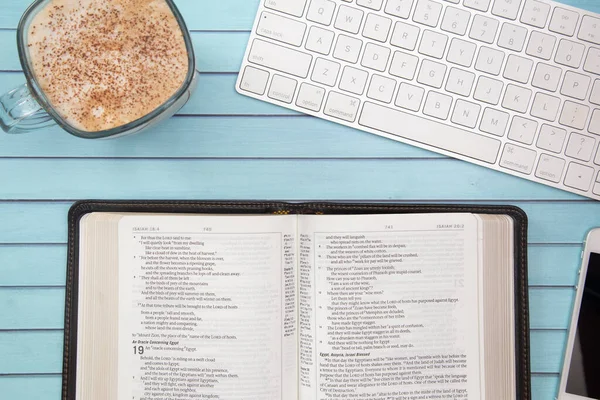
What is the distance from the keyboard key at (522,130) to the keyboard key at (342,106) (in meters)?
0.18

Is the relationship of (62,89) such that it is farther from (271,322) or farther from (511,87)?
(511,87)

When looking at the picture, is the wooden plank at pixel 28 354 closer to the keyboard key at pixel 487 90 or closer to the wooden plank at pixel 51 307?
the wooden plank at pixel 51 307

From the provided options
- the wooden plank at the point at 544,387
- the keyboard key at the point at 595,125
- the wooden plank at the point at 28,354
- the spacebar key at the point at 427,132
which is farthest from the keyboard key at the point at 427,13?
the wooden plank at the point at 28,354

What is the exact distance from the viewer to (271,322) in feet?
1.82

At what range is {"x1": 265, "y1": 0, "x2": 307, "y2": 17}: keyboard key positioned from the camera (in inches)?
22.8

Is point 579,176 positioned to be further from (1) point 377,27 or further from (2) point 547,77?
(1) point 377,27

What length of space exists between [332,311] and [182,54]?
1.00 feet

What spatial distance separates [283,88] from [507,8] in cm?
27

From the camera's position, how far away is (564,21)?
A: 0.58m

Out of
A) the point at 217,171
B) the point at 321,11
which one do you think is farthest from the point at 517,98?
the point at 217,171

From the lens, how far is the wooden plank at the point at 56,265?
60cm

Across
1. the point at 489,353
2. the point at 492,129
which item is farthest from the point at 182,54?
the point at 489,353

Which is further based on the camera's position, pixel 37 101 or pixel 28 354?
pixel 28 354

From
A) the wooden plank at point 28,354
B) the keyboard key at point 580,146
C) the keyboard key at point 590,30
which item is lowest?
the wooden plank at point 28,354
